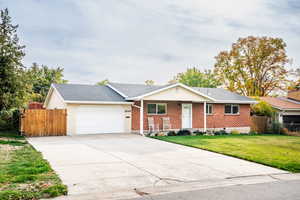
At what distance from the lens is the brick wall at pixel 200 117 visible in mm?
19145

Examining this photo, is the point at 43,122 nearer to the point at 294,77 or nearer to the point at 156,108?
the point at 156,108

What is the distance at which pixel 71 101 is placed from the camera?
16547 mm

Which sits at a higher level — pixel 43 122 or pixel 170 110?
pixel 170 110

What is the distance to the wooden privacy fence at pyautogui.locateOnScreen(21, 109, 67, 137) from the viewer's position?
15.9m

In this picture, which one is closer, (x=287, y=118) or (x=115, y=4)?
(x=115, y=4)

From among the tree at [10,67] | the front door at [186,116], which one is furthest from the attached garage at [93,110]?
the front door at [186,116]

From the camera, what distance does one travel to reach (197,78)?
51938 millimetres

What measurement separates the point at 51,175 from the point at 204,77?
4806 centimetres

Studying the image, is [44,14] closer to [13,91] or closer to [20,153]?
[13,91]

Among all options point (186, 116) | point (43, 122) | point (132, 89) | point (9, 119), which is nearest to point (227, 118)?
point (186, 116)

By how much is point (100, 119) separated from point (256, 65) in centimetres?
3047

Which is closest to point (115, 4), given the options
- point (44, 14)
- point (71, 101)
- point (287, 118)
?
point (44, 14)

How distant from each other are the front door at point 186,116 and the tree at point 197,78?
3011 centimetres

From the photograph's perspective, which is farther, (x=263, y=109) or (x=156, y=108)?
(x=263, y=109)
